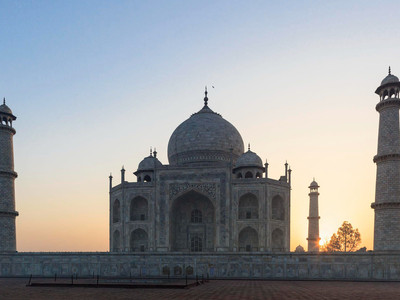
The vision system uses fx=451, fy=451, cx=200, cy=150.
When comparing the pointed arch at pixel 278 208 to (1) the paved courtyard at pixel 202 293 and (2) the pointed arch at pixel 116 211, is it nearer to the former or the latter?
(2) the pointed arch at pixel 116 211

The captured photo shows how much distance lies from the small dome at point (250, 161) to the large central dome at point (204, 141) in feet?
7.63

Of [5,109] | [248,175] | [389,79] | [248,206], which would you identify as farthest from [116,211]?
[389,79]

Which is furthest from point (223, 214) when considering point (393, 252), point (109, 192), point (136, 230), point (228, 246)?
point (393, 252)

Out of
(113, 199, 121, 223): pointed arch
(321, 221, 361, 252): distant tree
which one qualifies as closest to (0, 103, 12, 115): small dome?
(113, 199, 121, 223): pointed arch

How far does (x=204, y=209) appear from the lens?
131 ft

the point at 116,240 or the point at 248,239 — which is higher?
the point at 248,239

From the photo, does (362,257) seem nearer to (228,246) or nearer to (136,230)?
(228,246)

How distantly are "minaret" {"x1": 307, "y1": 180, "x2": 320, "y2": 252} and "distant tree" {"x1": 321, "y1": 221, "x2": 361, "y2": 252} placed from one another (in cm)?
1355

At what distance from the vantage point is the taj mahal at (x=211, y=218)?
2783 centimetres

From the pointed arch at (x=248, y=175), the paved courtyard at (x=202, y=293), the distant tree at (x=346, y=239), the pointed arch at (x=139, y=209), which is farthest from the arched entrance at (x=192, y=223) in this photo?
the distant tree at (x=346, y=239)

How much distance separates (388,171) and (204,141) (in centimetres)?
1971

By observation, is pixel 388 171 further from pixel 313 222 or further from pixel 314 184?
pixel 314 184

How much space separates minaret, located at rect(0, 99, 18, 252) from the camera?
3256 centimetres

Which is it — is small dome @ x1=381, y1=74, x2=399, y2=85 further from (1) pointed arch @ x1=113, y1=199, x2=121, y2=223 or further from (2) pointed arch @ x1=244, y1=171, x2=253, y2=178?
(1) pointed arch @ x1=113, y1=199, x2=121, y2=223
